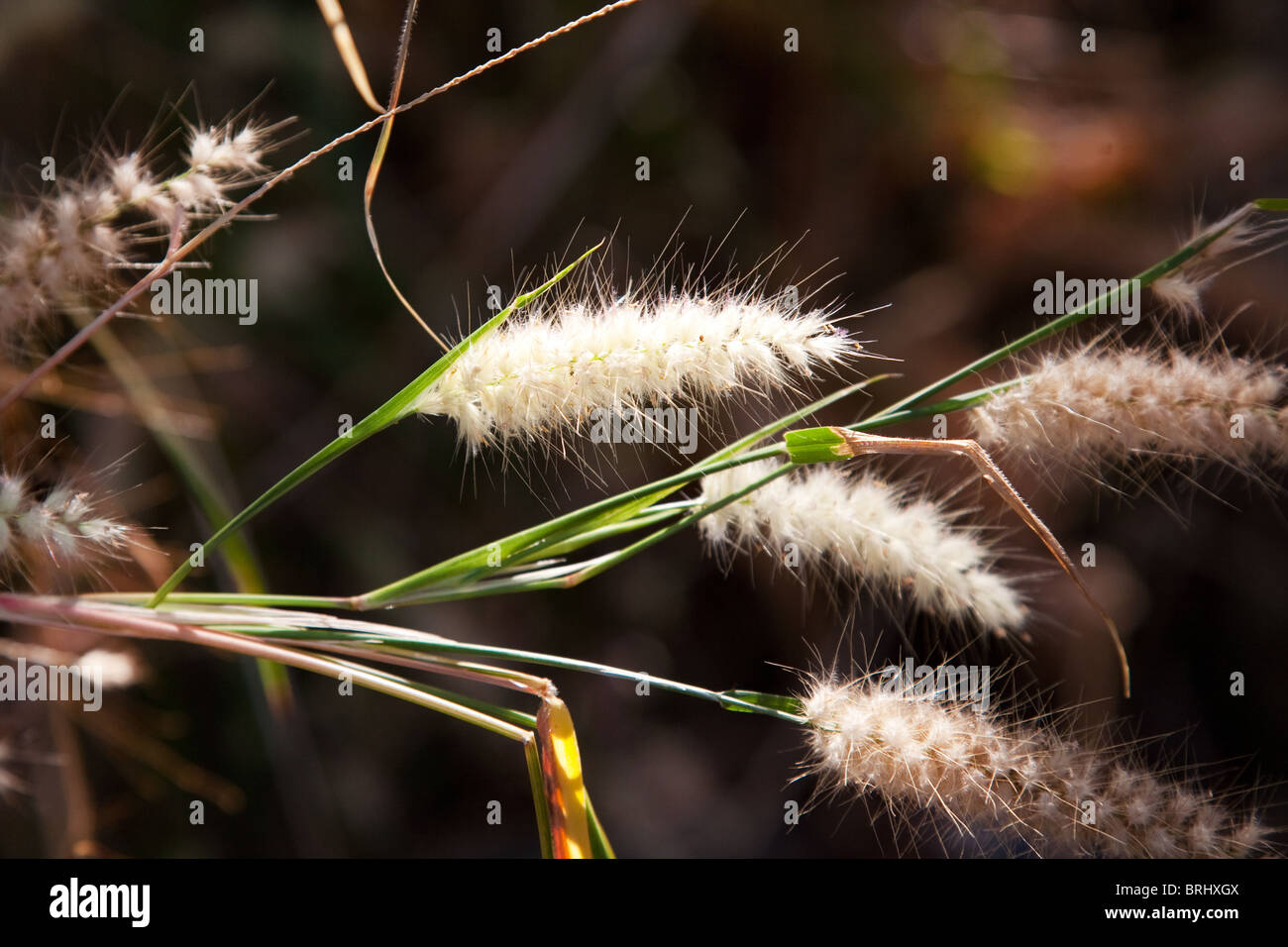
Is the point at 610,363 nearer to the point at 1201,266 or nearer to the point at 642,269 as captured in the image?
the point at 1201,266

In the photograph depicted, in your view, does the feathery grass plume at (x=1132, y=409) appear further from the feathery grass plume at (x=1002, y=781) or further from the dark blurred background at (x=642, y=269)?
the dark blurred background at (x=642, y=269)

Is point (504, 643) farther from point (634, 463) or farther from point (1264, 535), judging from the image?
point (1264, 535)

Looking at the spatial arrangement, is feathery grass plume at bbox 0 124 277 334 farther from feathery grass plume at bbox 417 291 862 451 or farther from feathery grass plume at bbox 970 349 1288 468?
feathery grass plume at bbox 970 349 1288 468

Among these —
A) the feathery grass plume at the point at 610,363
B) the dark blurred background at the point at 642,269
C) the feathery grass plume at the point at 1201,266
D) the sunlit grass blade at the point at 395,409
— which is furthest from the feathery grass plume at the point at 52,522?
the feathery grass plume at the point at 1201,266

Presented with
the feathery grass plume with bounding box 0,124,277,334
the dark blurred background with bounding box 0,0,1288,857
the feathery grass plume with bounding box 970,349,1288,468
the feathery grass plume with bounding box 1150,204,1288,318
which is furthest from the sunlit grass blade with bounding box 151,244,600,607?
the dark blurred background with bounding box 0,0,1288,857

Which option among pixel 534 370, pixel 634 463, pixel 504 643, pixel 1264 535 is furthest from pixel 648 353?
pixel 1264 535
